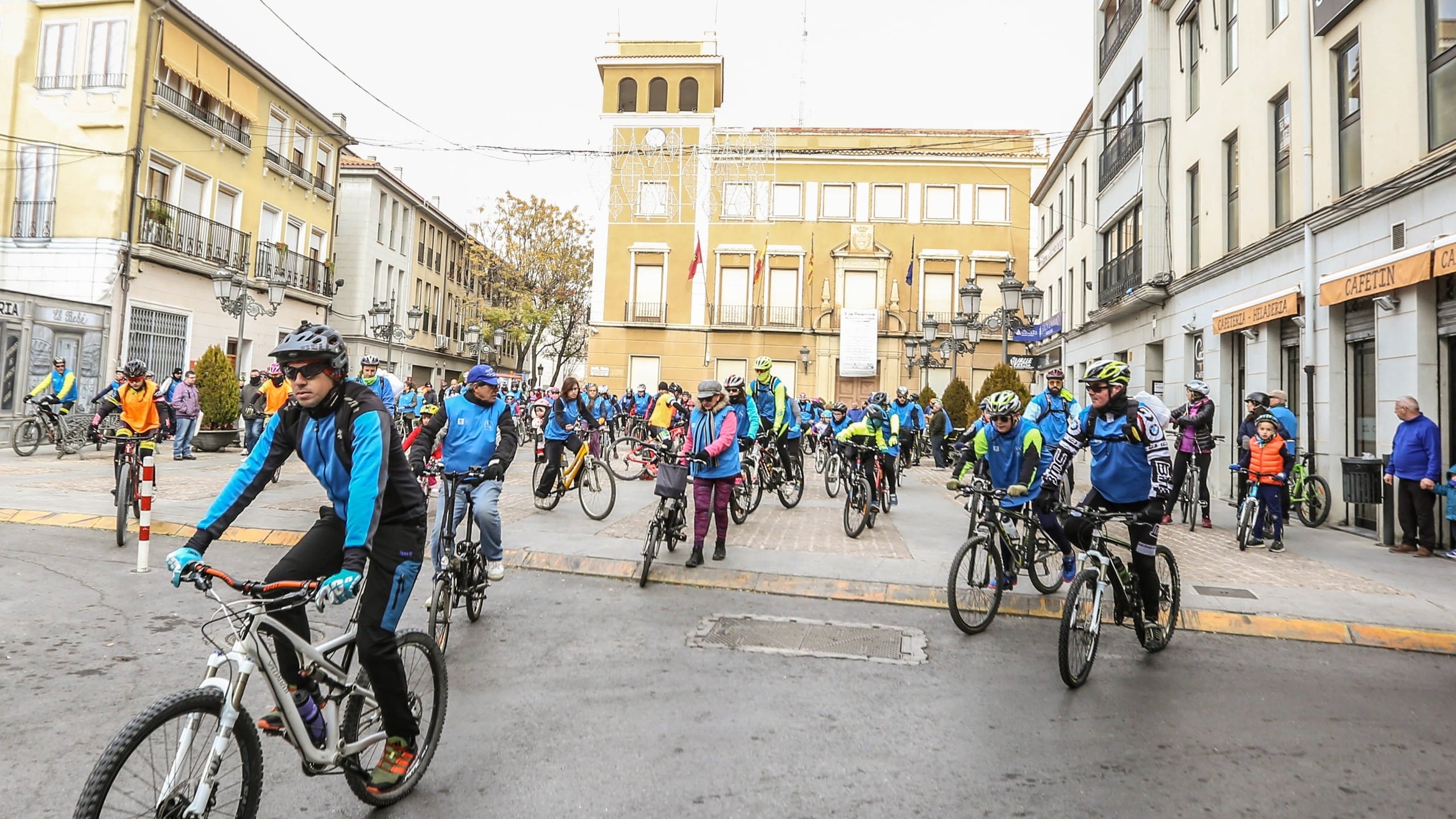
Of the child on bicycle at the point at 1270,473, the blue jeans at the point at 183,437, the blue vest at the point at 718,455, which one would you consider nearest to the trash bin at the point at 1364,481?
the child on bicycle at the point at 1270,473

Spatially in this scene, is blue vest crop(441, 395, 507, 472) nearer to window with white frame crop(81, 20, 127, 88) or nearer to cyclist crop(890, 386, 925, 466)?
cyclist crop(890, 386, 925, 466)

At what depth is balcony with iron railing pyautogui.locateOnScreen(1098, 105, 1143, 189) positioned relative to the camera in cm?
1995

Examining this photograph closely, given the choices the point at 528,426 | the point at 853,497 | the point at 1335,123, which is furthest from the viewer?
the point at 528,426

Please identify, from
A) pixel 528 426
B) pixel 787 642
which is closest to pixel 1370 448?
pixel 787 642

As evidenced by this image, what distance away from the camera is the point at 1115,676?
510 cm

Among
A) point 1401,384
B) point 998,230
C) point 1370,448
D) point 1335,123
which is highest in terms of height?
point 998,230

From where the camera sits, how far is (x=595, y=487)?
1078cm

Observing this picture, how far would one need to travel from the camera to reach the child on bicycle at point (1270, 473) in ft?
31.8

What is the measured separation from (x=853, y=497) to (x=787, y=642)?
458 cm

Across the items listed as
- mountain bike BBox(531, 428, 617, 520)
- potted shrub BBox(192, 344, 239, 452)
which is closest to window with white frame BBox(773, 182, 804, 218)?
potted shrub BBox(192, 344, 239, 452)

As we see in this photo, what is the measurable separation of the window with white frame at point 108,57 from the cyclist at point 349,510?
24.5 m

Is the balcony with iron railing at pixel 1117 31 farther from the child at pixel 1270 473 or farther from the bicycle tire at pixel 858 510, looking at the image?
the bicycle tire at pixel 858 510

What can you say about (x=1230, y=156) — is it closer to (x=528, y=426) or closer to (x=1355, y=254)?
(x=1355, y=254)

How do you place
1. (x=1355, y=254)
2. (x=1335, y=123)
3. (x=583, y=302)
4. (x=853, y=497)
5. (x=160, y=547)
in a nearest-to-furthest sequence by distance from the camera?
(x=160, y=547) < (x=853, y=497) < (x=1355, y=254) < (x=1335, y=123) < (x=583, y=302)
